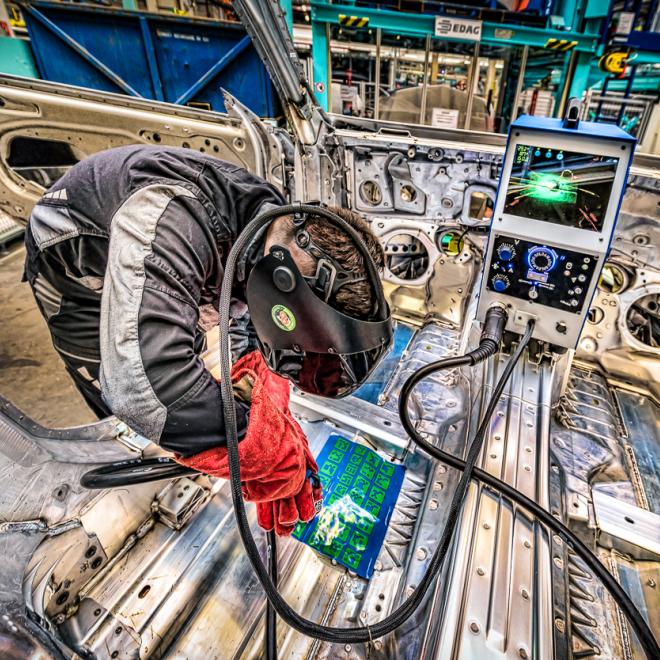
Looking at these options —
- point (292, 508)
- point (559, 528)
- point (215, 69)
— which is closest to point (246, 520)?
point (292, 508)

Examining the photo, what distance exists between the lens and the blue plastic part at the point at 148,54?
492 centimetres

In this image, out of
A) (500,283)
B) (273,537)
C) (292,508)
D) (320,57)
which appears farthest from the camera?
(320,57)

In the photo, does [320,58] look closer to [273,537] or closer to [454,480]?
[454,480]

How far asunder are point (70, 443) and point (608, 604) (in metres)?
1.87

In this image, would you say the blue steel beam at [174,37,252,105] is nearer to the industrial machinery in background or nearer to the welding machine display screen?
the industrial machinery in background

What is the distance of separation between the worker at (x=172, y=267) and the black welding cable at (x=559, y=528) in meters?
0.44

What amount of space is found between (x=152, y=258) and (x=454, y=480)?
1.36 m

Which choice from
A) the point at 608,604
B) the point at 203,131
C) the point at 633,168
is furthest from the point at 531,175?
the point at 203,131

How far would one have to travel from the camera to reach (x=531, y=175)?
4.83ft

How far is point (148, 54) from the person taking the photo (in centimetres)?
509

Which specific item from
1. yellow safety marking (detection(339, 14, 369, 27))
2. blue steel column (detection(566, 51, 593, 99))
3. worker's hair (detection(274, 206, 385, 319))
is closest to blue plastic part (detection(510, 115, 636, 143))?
worker's hair (detection(274, 206, 385, 319))

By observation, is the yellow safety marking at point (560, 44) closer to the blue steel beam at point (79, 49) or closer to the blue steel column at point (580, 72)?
the blue steel column at point (580, 72)

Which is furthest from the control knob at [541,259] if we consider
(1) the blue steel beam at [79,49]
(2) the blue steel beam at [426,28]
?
(1) the blue steel beam at [79,49]

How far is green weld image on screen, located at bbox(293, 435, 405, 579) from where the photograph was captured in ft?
4.88
